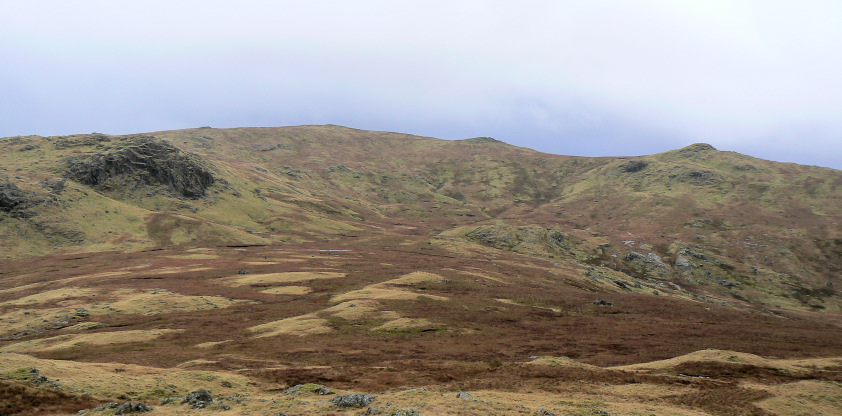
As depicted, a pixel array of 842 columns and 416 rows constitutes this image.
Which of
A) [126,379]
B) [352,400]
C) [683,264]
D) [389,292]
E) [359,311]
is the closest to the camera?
[352,400]

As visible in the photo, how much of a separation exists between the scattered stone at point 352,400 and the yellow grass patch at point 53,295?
239 feet

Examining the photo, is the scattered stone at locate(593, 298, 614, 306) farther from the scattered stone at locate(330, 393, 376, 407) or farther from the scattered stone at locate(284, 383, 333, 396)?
the scattered stone at locate(330, 393, 376, 407)

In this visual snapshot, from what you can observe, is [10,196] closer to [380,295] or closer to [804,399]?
[380,295]

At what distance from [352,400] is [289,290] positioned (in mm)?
64313

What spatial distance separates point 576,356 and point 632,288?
83911 mm

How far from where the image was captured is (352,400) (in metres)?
27.6

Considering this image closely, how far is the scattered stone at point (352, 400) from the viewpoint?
2739cm

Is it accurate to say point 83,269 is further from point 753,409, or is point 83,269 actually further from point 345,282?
point 753,409

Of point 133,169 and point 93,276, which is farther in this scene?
point 133,169

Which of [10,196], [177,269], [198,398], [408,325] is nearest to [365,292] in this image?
[408,325]

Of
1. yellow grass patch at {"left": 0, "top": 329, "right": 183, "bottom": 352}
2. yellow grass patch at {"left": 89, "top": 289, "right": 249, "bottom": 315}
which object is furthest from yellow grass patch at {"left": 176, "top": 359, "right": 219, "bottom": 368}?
yellow grass patch at {"left": 89, "top": 289, "right": 249, "bottom": 315}

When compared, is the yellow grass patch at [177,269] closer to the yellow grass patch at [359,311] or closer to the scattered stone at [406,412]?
the yellow grass patch at [359,311]

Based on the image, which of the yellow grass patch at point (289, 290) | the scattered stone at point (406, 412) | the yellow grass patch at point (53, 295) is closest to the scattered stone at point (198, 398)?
the scattered stone at point (406, 412)

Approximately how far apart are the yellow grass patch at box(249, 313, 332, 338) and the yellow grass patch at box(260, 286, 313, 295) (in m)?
20.3
